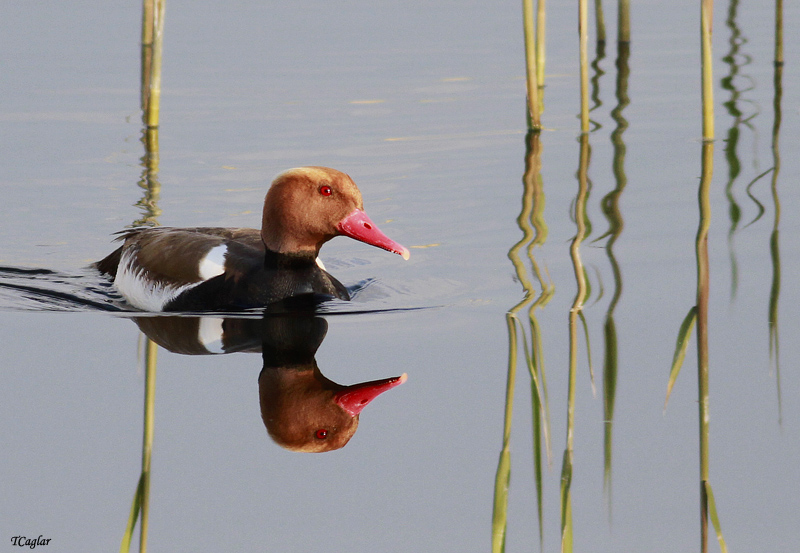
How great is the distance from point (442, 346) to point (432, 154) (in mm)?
4499

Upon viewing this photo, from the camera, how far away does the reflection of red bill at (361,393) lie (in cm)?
530

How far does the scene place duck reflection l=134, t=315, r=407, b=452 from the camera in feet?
16.9

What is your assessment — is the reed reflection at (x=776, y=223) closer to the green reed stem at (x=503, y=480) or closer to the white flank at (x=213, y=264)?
the green reed stem at (x=503, y=480)

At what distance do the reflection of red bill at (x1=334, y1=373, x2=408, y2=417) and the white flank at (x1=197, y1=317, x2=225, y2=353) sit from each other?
940mm

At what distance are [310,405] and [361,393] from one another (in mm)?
240

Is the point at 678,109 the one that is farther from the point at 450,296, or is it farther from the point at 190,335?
the point at 190,335

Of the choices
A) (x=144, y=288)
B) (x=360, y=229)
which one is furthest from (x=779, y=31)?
(x=144, y=288)

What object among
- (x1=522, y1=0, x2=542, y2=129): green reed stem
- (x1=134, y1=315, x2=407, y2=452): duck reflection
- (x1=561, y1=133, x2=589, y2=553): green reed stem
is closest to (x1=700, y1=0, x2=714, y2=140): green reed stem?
(x1=561, y1=133, x2=589, y2=553): green reed stem

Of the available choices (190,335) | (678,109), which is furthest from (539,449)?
(678,109)

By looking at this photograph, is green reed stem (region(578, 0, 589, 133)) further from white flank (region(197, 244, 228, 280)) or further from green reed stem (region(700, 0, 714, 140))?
white flank (region(197, 244, 228, 280))

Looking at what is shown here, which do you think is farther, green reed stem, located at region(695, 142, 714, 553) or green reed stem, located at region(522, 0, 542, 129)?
green reed stem, located at region(522, 0, 542, 129)

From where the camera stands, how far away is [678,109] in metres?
11.7

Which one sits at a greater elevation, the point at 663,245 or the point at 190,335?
the point at 663,245

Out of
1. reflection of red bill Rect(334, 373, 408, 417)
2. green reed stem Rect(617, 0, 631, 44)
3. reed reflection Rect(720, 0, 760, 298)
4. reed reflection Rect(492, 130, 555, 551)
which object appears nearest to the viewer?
reed reflection Rect(492, 130, 555, 551)
